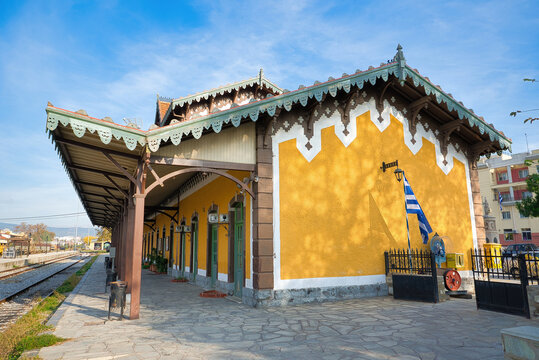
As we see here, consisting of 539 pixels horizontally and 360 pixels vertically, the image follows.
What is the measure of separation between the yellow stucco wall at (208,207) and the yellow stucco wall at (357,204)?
113cm

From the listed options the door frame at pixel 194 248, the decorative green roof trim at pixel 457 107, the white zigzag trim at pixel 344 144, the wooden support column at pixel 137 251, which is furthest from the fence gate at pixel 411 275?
the door frame at pixel 194 248

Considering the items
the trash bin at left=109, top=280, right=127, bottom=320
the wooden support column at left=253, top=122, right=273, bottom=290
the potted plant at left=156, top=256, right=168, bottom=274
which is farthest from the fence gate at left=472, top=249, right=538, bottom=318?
the potted plant at left=156, top=256, right=168, bottom=274

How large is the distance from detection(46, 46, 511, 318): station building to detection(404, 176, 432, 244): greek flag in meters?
0.57

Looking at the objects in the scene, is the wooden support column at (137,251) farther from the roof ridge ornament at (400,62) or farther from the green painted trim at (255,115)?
the roof ridge ornament at (400,62)

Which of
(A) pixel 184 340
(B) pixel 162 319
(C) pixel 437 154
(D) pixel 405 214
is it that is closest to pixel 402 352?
(A) pixel 184 340

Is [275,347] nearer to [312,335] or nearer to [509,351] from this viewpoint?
[312,335]

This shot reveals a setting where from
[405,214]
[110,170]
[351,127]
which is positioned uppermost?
[351,127]

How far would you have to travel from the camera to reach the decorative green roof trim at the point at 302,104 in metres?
7.34

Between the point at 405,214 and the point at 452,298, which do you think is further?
the point at 405,214

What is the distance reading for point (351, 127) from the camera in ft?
33.4

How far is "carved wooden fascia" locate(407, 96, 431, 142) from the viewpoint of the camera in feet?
34.7

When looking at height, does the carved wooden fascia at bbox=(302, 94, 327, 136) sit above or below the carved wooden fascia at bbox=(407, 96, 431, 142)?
below

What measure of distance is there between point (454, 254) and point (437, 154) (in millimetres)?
3274

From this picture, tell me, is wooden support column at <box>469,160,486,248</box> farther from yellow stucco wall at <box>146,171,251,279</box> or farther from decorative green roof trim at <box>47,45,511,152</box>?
yellow stucco wall at <box>146,171,251,279</box>
